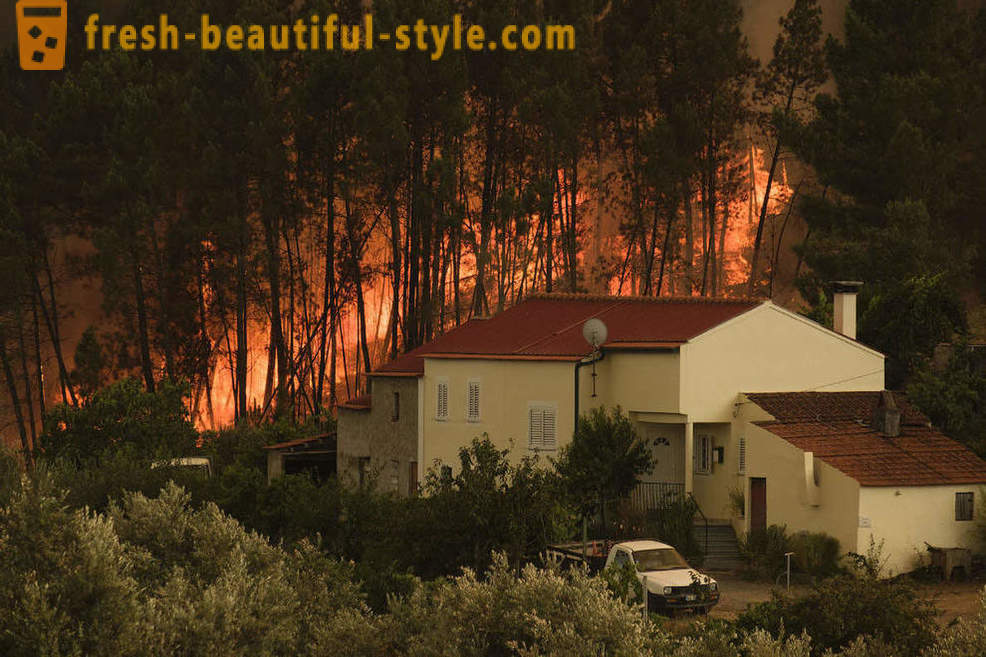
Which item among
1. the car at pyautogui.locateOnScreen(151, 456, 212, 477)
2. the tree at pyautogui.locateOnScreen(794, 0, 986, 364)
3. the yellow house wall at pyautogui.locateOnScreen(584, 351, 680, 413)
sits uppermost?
the tree at pyautogui.locateOnScreen(794, 0, 986, 364)

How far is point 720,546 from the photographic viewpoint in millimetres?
41469

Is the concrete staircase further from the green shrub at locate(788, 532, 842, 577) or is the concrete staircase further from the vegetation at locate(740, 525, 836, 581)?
the green shrub at locate(788, 532, 842, 577)

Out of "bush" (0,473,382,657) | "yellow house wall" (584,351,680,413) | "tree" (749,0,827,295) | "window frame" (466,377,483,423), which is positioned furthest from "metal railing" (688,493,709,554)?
"tree" (749,0,827,295)

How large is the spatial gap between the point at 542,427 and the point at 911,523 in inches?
469

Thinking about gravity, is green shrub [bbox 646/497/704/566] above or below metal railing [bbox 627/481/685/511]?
below

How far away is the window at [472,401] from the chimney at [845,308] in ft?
36.6

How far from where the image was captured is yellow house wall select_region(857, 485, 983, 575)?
38.3 metres

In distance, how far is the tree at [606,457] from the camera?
137 feet

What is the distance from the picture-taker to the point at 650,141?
66.5 metres

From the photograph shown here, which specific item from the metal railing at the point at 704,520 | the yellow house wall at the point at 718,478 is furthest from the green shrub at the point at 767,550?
the yellow house wall at the point at 718,478

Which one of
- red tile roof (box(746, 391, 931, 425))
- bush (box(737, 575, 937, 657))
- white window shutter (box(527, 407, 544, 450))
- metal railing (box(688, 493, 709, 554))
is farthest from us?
white window shutter (box(527, 407, 544, 450))

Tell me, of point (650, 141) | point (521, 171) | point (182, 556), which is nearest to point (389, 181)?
point (521, 171)

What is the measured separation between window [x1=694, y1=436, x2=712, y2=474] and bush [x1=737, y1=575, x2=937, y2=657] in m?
18.7

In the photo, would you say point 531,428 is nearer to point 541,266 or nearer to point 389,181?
point 389,181
